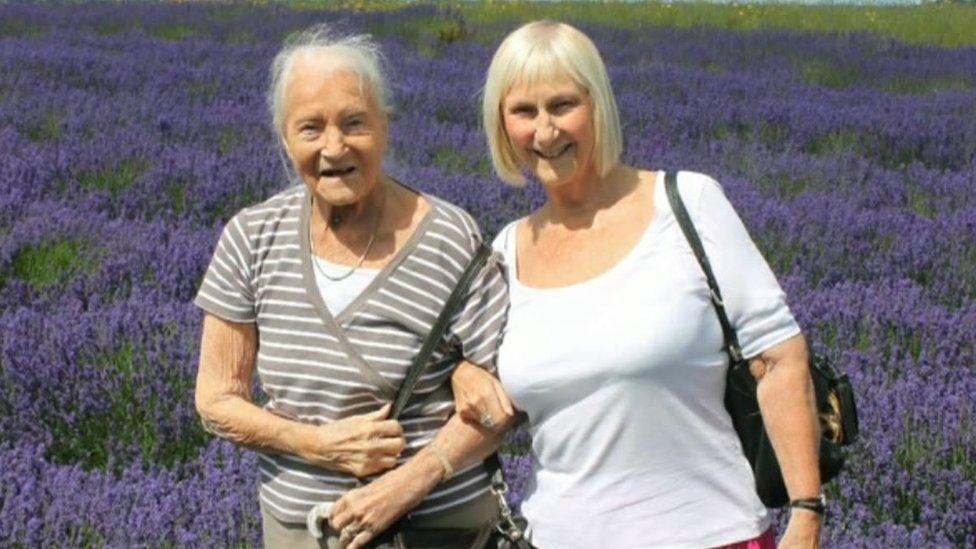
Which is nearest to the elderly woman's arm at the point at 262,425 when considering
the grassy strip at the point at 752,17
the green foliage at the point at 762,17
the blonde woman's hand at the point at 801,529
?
the blonde woman's hand at the point at 801,529

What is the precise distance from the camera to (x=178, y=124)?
8.30 meters

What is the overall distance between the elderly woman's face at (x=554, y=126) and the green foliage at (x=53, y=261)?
3.22m

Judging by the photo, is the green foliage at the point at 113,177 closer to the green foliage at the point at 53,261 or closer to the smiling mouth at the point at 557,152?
the green foliage at the point at 53,261

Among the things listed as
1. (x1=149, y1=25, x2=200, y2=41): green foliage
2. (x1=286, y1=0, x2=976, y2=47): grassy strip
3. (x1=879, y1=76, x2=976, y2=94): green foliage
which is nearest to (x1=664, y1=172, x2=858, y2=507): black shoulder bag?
(x1=879, y1=76, x2=976, y2=94): green foliage

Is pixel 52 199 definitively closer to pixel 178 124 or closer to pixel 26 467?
pixel 178 124

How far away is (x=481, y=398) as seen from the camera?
93.3 inches

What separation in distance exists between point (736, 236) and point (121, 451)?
2081 mm

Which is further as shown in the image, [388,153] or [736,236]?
[388,153]

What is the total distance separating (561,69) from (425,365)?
0.49 metres

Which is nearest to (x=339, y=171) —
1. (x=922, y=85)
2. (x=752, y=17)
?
(x=922, y=85)

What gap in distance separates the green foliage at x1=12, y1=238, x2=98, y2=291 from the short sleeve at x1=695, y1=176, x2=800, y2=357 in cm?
344

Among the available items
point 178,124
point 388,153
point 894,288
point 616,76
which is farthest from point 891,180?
point 388,153

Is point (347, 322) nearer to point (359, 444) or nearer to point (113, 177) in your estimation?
point (359, 444)

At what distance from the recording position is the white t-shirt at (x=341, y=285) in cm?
237
